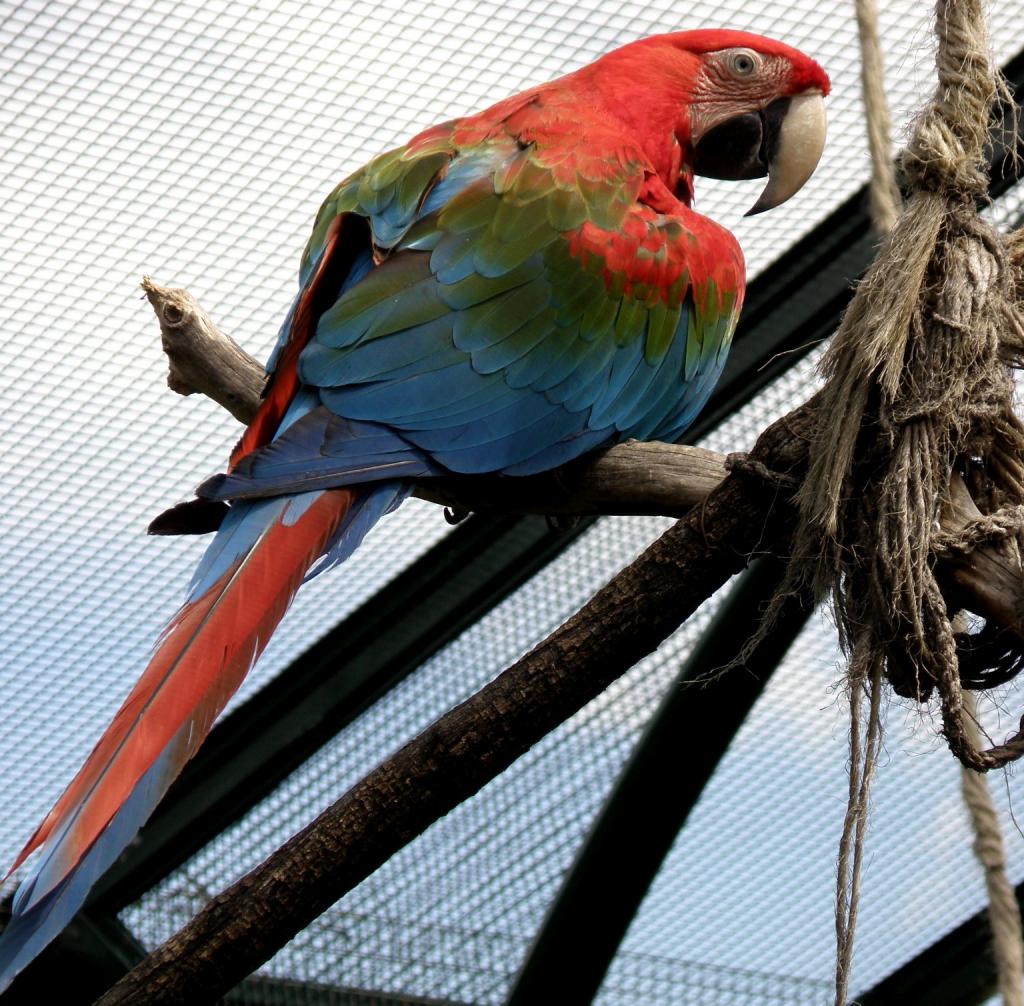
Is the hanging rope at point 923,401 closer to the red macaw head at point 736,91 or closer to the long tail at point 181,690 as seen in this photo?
the long tail at point 181,690

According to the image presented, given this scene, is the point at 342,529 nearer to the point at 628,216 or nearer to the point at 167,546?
the point at 628,216

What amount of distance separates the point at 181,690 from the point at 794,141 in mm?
1002

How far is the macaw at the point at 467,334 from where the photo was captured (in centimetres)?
105

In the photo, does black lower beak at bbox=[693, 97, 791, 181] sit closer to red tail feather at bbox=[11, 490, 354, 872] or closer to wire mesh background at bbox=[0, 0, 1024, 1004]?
wire mesh background at bbox=[0, 0, 1024, 1004]

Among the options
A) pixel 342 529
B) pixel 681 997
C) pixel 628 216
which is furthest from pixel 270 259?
pixel 681 997

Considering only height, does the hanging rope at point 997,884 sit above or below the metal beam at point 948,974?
above

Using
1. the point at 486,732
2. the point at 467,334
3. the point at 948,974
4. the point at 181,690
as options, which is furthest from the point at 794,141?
the point at 948,974

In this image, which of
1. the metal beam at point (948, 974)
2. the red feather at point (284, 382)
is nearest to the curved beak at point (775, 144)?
the red feather at point (284, 382)

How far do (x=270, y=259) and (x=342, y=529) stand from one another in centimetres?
72

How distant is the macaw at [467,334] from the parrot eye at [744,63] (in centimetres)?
6

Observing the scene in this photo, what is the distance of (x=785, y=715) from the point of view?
192 centimetres

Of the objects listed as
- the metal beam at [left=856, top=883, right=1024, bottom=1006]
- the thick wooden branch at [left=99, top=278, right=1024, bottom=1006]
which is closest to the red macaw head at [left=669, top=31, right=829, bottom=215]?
the thick wooden branch at [left=99, top=278, right=1024, bottom=1006]

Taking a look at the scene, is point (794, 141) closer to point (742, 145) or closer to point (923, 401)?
point (742, 145)

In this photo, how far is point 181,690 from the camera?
37.2 inches
